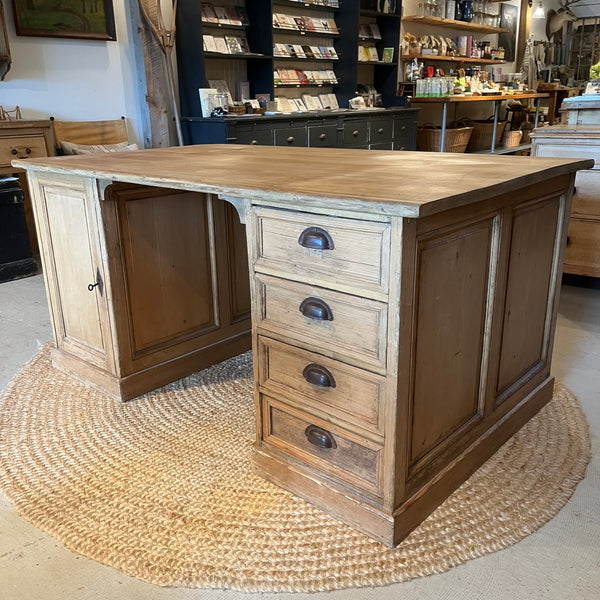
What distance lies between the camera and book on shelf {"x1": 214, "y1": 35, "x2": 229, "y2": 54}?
4754mm

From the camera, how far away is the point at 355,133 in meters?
5.54

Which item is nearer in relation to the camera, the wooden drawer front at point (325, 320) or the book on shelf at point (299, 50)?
the wooden drawer front at point (325, 320)

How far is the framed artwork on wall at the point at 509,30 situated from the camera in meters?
8.79

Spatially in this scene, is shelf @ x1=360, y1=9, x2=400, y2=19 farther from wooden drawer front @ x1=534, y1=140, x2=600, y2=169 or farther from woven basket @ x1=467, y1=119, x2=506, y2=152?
wooden drawer front @ x1=534, y1=140, x2=600, y2=169

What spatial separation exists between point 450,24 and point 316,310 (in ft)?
23.4

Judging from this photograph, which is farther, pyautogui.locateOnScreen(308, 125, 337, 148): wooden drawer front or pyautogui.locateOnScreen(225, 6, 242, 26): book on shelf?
pyautogui.locateOnScreen(308, 125, 337, 148): wooden drawer front

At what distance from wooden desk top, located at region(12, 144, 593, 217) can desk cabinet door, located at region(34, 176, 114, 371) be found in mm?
105

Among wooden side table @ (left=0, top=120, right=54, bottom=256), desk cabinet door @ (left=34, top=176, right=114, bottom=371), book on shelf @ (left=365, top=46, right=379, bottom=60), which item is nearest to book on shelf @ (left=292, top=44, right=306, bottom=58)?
book on shelf @ (left=365, top=46, right=379, bottom=60)

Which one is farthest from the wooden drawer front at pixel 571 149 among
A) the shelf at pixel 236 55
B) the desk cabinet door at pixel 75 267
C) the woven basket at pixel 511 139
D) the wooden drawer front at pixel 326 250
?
the woven basket at pixel 511 139

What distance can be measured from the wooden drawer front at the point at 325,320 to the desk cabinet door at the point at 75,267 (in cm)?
80

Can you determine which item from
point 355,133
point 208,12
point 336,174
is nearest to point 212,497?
point 336,174

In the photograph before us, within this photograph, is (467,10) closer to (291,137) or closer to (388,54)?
(388,54)

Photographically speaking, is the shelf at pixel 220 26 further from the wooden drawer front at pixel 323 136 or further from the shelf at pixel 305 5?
the wooden drawer front at pixel 323 136

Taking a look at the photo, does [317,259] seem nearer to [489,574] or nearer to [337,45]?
[489,574]
